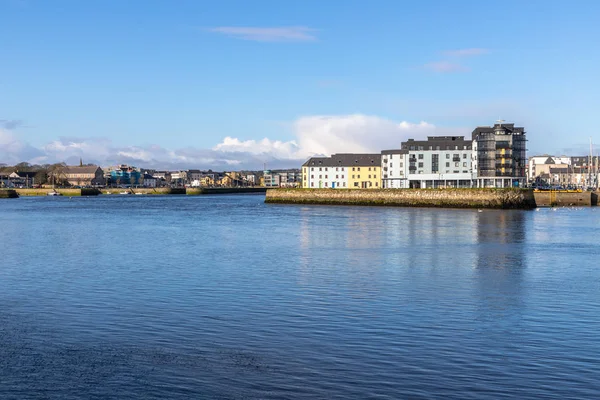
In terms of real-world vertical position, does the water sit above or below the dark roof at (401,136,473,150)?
below

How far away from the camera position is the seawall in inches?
4097

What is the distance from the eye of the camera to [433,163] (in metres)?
147

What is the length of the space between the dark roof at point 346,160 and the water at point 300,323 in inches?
4989

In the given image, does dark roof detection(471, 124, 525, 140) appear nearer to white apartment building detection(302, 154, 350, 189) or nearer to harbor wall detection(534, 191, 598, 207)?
harbor wall detection(534, 191, 598, 207)

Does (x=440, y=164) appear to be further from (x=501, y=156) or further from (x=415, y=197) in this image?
(x=415, y=197)

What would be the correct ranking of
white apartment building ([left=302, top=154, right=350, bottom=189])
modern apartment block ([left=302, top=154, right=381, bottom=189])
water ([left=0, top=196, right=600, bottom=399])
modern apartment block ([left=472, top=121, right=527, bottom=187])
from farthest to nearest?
1. white apartment building ([left=302, top=154, right=350, bottom=189])
2. modern apartment block ([left=302, top=154, right=381, bottom=189])
3. modern apartment block ([left=472, top=121, right=527, bottom=187])
4. water ([left=0, top=196, right=600, bottom=399])

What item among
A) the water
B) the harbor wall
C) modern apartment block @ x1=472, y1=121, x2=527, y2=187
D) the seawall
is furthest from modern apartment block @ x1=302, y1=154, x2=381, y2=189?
the water

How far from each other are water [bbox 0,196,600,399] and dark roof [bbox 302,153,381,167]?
126719mm

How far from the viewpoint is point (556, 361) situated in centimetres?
1762

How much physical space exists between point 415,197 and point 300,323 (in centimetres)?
9637

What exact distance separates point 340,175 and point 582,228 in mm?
109326

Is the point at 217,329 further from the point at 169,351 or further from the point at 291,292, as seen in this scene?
the point at 291,292

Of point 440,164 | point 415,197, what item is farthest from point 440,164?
point 415,197

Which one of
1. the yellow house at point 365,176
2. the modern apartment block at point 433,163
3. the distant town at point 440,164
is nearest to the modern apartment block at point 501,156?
the distant town at point 440,164
